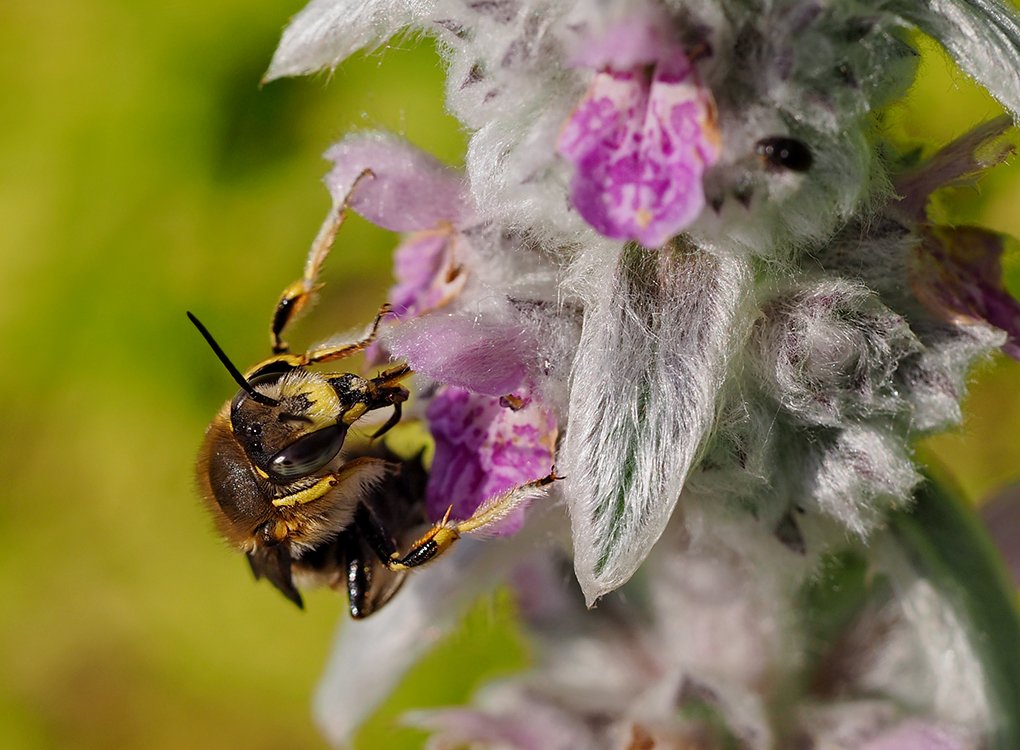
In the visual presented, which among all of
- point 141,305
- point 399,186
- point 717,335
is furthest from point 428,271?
point 141,305

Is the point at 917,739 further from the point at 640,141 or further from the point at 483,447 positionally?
the point at 640,141

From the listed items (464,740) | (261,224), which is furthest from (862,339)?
(261,224)

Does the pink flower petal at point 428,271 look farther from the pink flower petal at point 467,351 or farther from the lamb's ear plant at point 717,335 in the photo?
the pink flower petal at point 467,351

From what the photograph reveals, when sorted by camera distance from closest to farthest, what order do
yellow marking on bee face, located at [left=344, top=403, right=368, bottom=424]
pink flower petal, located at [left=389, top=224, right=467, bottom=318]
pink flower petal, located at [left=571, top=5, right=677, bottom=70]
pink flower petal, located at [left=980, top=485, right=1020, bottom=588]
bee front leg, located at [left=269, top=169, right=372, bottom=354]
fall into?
pink flower petal, located at [left=571, top=5, right=677, bottom=70] < pink flower petal, located at [left=389, top=224, right=467, bottom=318] < yellow marking on bee face, located at [left=344, top=403, right=368, bottom=424] < bee front leg, located at [left=269, top=169, right=372, bottom=354] < pink flower petal, located at [left=980, top=485, right=1020, bottom=588]

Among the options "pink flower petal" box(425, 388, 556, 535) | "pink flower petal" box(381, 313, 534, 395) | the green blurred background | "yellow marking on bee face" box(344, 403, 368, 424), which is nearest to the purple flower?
"pink flower petal" box(381, 313, 534, 395)

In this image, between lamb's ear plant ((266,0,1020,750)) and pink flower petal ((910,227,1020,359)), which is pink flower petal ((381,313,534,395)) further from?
pink flower petal ((910,227,1020,359))

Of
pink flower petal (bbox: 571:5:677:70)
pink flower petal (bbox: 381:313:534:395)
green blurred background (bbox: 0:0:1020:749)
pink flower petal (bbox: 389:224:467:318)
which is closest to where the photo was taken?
pink flower petal (bbox: 571:5:677:70)

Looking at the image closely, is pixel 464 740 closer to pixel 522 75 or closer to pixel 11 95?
pixel 522 75
